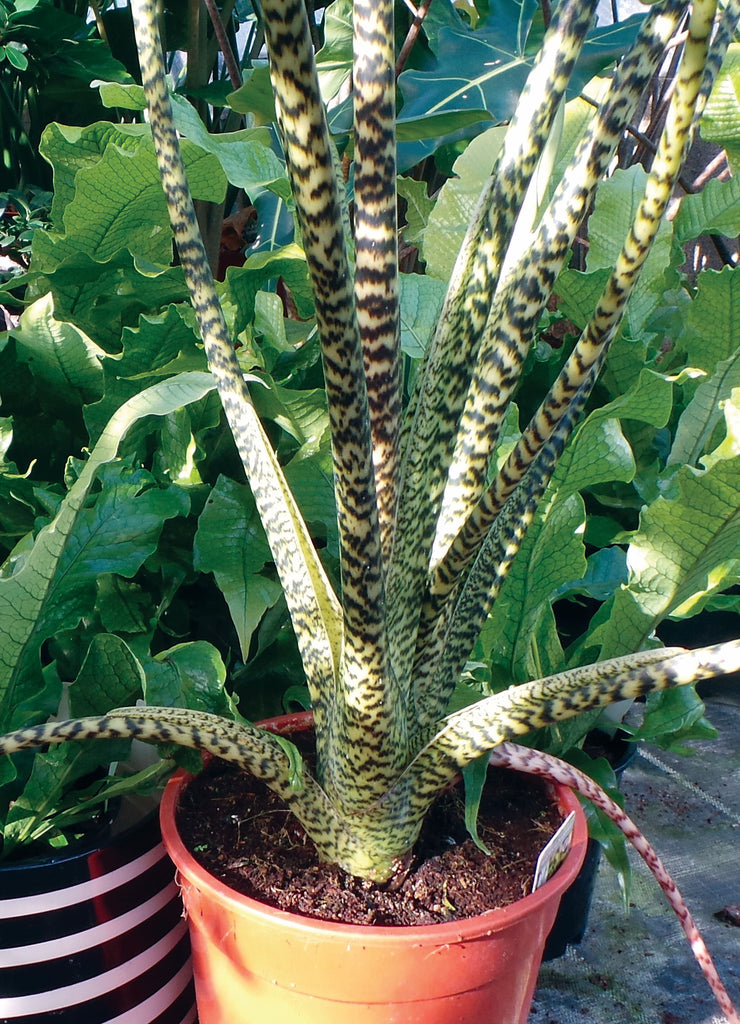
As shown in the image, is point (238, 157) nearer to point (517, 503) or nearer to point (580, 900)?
point (517, 503)

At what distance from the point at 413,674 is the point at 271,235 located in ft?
1.55

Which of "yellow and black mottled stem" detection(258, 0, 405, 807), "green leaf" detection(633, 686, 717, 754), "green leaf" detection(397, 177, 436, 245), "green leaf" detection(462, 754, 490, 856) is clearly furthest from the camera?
"green leaf" detection(397, 177, 436, 245)

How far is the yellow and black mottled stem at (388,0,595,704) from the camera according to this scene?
0.36 metres

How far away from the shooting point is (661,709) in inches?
20.6

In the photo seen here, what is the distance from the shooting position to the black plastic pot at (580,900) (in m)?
0.62

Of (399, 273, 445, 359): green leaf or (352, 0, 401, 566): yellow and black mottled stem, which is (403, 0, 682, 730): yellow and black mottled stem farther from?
(399, 273, 445, 359): green leaf

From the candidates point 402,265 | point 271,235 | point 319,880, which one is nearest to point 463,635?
point 319,880

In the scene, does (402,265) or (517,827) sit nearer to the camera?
(517,827)

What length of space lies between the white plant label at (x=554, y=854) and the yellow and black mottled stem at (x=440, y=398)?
91 millimetres

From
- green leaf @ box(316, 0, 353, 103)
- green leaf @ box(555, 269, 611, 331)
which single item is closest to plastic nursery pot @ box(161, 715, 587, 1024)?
green leaf @ box(555, 269, 611, 331)

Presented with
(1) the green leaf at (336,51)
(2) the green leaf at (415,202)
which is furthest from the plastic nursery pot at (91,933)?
(1) the green leaf at (336,51)

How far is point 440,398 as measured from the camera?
392mm

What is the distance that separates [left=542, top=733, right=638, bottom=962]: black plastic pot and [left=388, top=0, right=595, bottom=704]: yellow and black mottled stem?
0.29m

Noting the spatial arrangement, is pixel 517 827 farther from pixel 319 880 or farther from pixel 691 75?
pixel 691 75
